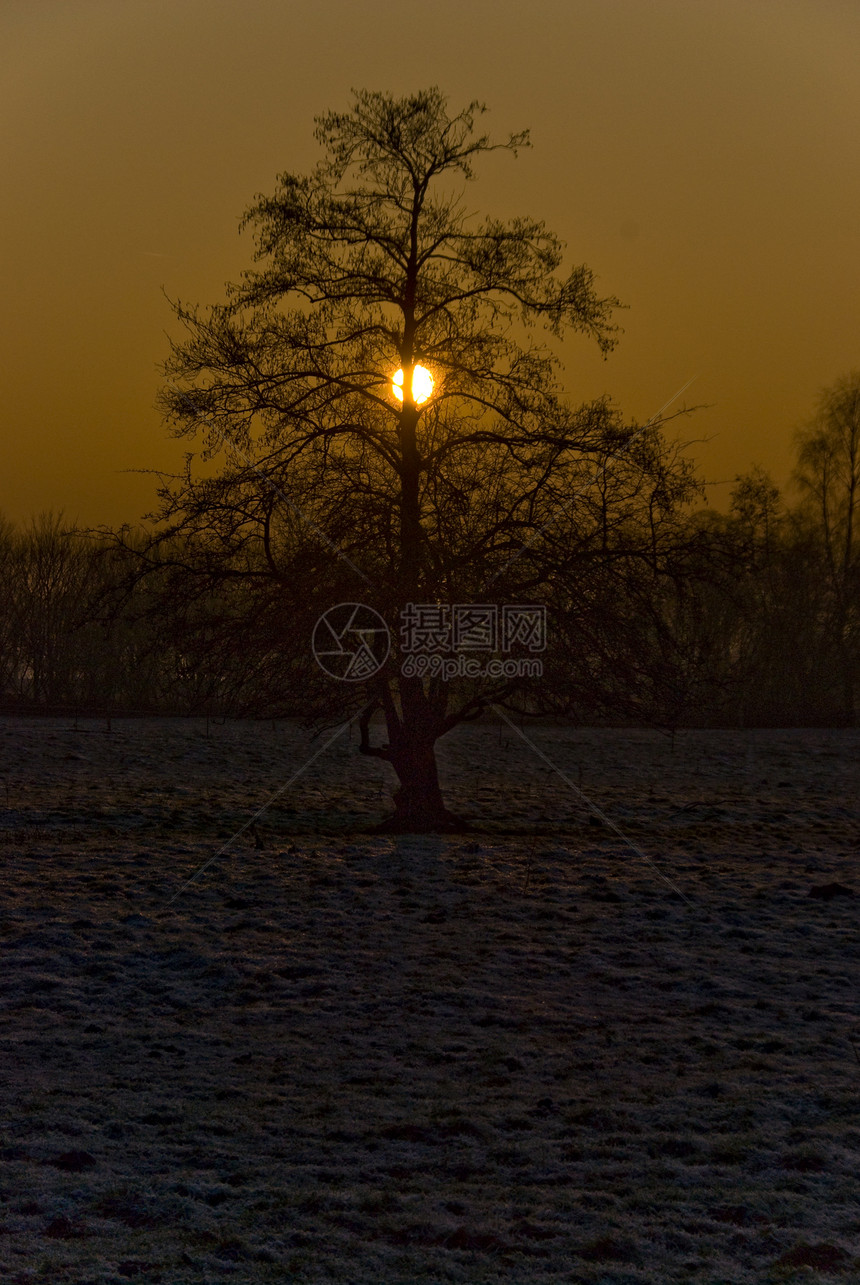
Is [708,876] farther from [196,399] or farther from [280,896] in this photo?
[196,399]

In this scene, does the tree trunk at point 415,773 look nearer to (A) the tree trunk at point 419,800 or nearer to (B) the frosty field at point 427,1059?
(A) the tree trunk at point 419,800

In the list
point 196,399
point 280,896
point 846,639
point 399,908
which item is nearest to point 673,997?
point 399,908

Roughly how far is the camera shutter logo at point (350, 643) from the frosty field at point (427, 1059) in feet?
6.74

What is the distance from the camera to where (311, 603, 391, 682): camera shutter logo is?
12703mm

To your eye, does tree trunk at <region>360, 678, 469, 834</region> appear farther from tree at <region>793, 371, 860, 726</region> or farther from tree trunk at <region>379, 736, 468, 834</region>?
tree at <region>793, 371, 860, 726</region>

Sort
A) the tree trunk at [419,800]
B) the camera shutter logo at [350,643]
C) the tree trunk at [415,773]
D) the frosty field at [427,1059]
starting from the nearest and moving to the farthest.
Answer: the frosty field at [427,1059], the camera shutter logo at [350,643], the tree trunk at [415,773], the tree trunk at [419,800]

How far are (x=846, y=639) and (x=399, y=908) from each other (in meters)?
39.4

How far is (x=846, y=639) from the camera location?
45.9 m

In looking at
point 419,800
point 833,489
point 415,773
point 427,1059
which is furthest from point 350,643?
point 833,489

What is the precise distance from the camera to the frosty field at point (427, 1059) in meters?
4.30

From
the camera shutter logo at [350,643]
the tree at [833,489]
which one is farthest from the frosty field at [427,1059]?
the tree at [833,489]

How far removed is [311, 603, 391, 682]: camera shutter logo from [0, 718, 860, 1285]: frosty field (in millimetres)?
2055

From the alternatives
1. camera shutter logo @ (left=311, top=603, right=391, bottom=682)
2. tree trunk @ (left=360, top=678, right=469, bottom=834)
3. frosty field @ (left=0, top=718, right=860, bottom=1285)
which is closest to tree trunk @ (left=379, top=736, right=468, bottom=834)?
tree trunk @ (left=360, top=678, right=469, bottom=834)

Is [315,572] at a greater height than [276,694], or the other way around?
[315,572]
